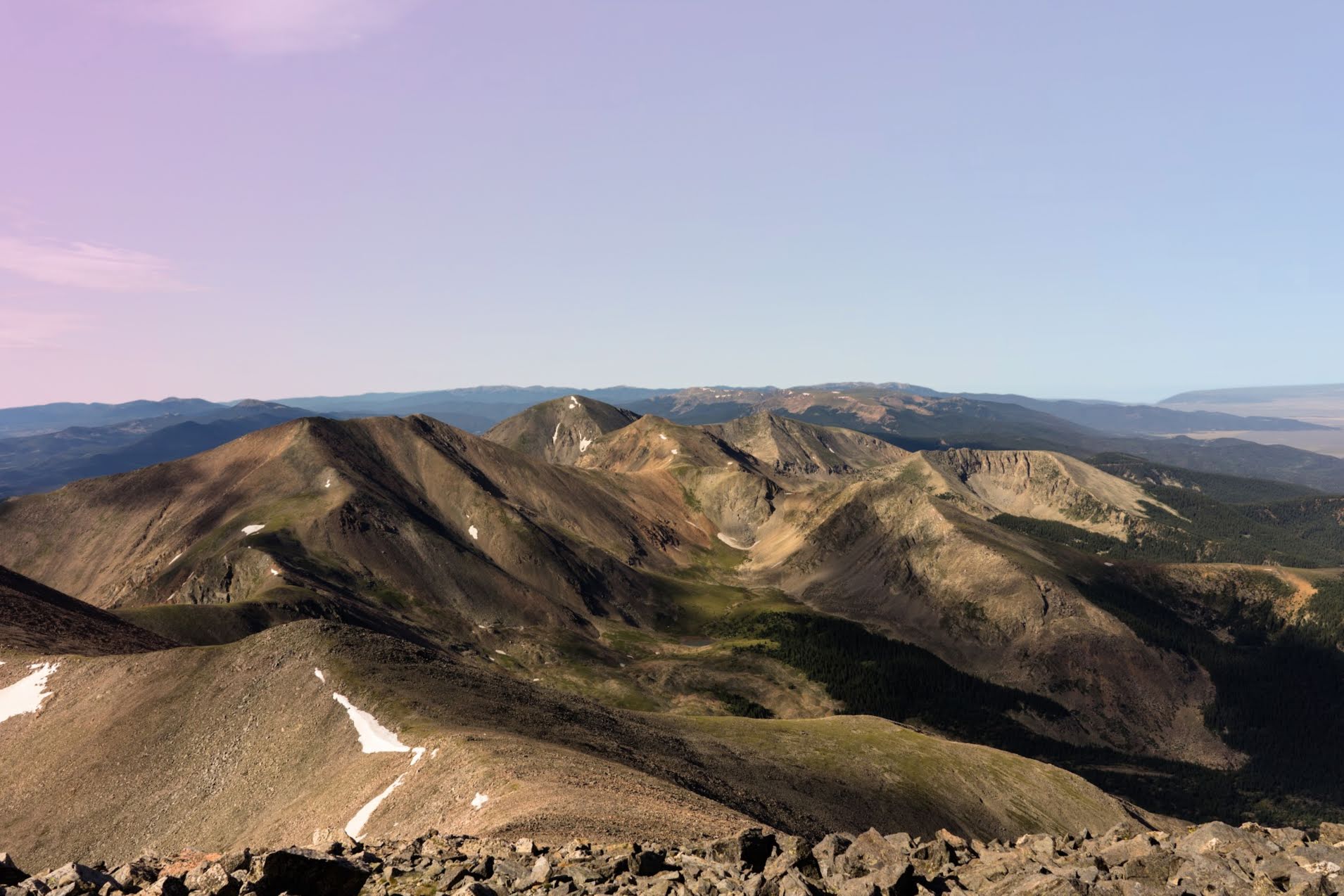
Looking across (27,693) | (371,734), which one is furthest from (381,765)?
(27,693)

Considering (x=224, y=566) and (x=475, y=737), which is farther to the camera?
(x=224, y=566)

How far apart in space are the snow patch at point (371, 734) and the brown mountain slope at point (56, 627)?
163 ft

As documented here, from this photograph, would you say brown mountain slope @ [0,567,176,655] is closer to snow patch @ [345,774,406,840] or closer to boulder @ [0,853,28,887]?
snow patch @ [345,774,406,840]

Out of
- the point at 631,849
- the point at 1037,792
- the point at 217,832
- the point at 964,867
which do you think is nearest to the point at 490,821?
the point at 631,849

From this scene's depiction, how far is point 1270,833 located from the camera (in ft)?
123

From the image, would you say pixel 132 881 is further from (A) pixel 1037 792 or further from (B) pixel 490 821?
(A) pixel 1037 792

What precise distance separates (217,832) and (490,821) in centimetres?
3231

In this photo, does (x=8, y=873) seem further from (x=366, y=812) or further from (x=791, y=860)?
(x=791, y=860)

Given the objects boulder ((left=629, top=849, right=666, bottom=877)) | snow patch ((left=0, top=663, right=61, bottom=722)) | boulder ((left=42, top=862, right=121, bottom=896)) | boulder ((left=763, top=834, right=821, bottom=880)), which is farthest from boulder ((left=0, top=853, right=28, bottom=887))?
snow patch ((left=0, top=663, right=61, bottom=722))

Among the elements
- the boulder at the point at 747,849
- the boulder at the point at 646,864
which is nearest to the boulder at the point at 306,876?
the boulder at the point at 646,864

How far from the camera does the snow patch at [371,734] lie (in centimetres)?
6372

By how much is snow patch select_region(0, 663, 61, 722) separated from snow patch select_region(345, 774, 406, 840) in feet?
168

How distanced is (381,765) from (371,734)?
6413mm

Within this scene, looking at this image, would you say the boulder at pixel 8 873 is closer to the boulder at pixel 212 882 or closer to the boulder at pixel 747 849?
the boulder at pixel 212 882
